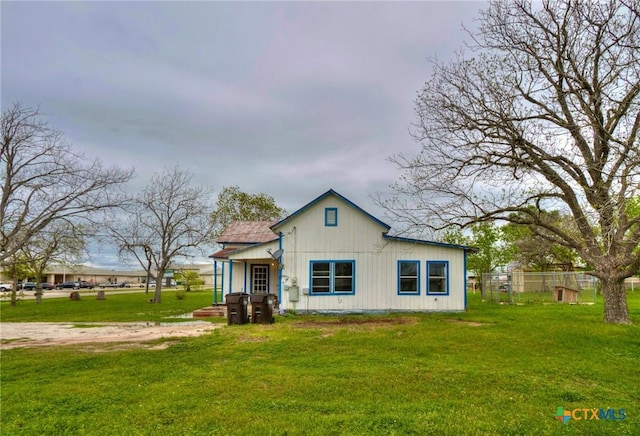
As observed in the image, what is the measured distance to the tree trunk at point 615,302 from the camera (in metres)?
14.1

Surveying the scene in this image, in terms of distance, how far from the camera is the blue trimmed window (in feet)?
60.0

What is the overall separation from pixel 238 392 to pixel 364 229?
12.5 meters

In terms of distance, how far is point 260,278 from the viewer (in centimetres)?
2255

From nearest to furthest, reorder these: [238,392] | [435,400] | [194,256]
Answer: [435,400] → [238,392] → [194,256]

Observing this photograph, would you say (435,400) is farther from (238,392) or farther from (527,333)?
(527,333)

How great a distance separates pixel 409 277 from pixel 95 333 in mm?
11999

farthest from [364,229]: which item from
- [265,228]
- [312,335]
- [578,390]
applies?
[578,390]

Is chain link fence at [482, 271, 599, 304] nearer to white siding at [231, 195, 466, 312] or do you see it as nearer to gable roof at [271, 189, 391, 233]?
white siding at [231, 195, 466, 312]

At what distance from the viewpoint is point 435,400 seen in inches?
236

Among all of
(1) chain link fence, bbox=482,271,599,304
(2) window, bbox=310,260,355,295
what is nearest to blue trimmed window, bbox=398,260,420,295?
(2) window, bbox=310,260,355,295

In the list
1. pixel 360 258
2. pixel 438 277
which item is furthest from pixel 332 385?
pixel 438 277

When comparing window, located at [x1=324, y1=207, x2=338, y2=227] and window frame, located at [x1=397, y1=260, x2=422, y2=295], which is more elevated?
window, located at [x1=324, y1=207, x2=338, y2=227]

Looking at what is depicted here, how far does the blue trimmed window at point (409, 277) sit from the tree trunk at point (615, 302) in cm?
670

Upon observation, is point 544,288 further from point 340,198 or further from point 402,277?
point 340,198
